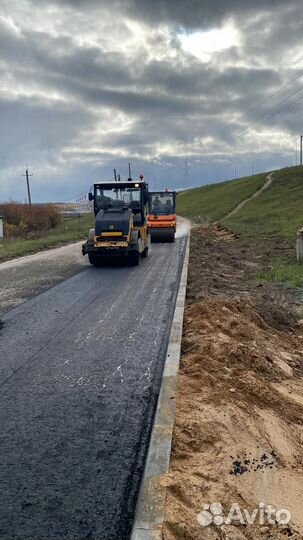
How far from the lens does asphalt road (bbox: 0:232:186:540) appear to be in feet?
10.2

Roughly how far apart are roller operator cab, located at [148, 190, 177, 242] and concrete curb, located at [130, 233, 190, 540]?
789 inches

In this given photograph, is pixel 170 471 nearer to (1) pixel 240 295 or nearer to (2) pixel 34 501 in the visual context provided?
(2) pixel 34 501

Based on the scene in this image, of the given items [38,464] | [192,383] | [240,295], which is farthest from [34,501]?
[240,295]

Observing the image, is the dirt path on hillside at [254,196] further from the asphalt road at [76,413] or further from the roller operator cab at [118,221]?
the asphalt road at [76,413]

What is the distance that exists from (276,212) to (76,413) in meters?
36.0

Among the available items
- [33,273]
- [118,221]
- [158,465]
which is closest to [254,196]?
[118,221]

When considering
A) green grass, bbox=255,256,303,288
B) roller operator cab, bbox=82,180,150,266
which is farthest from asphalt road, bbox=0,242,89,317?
green grass, bbox=255,256,303,288

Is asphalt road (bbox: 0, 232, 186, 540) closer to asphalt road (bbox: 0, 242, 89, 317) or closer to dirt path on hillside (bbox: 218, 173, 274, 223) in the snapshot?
asphalt road (bbox: 0, 242, 89, 317)

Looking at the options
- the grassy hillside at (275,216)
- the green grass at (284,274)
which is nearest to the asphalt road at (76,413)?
the green grass at (284,274)

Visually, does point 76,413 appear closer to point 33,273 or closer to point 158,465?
point 158,465

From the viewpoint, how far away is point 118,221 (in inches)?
605

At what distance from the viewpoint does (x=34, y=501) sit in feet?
10.6

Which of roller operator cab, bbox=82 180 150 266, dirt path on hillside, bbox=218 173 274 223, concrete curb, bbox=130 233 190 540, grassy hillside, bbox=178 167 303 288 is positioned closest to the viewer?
concrete curb, bbox=130 233 190 540

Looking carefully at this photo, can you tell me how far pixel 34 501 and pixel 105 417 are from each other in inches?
51.7
